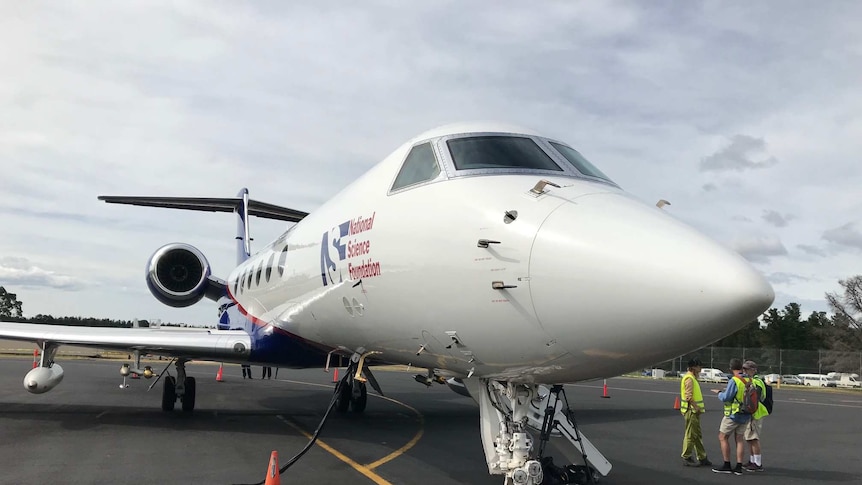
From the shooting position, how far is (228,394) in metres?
20.0

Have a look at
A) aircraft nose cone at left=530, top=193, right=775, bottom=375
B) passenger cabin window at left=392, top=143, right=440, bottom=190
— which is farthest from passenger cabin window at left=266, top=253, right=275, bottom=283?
aircraft nose cone at left=530, top=193, right=775, bottom=375

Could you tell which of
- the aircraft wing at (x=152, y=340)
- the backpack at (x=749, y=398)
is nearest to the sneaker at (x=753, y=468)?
the backpack at (x=749, y=398)

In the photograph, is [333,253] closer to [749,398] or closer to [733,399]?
[733,399]

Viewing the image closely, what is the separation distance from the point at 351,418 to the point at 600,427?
519 cm

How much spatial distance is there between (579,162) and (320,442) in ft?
22.3

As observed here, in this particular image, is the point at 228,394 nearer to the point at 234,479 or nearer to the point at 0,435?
the point at 0,435

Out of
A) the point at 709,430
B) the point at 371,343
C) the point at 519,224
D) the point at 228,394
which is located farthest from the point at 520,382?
the point at 228,394

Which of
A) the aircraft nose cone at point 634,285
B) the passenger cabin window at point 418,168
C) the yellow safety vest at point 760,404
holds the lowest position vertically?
the yellow safety vest at point 760,404

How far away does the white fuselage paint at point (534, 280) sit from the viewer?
3.96m

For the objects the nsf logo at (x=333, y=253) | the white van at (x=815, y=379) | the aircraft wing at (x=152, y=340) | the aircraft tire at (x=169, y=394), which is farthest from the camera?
the white van at (x=815, y=379)

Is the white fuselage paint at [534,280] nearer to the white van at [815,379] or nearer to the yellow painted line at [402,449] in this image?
the yellow painted line at [402,449]

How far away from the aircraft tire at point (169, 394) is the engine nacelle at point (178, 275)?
248 cm

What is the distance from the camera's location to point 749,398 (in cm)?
966

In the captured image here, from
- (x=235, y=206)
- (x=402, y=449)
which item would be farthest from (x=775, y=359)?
(x=402, y=449)
